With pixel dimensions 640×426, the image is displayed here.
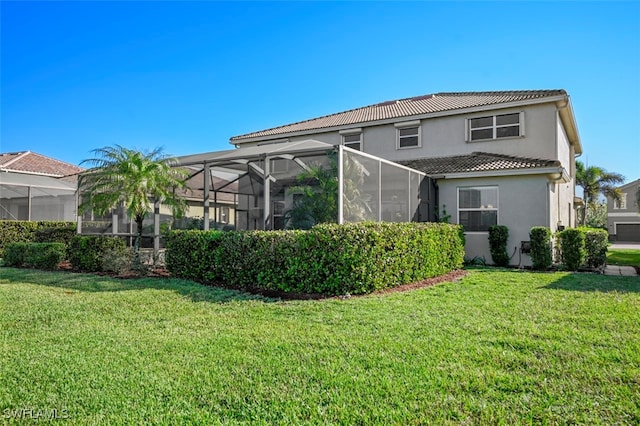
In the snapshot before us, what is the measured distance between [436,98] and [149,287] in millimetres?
16021

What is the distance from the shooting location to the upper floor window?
16.6m

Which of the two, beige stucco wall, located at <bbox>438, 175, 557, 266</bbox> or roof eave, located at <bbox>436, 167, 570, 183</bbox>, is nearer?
roof eave, located at <bbox>436, 167, 570, 183</bbox>

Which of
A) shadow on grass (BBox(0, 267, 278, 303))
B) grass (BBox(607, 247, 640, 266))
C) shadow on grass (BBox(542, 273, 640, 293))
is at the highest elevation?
shadow on grass (BBox(542, 273, 640, 293))

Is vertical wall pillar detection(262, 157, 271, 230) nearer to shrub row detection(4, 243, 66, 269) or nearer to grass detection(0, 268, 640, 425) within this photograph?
grass detection(0, 268, 640, 425)

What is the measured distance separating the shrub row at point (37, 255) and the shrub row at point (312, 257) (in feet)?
14.7

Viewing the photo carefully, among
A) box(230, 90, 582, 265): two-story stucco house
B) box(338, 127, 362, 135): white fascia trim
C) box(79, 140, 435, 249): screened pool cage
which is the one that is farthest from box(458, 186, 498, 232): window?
box(338, 127, 362, 135): white fascia trim

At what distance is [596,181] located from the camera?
1431 inches

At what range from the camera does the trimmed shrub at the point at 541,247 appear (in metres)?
11.6

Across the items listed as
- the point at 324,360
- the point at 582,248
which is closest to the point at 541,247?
the point at 582,248

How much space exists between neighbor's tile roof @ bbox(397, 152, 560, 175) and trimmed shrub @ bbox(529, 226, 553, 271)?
2123mm

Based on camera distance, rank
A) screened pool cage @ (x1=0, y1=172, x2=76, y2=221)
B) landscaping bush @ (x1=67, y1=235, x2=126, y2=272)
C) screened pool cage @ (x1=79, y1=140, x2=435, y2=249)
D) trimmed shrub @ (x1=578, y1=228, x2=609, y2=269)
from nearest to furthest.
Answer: screened pool cage @ (x1=79, y1=140, x2=435, y2=249) < landscaping bush @ (x1=67, y1=235, x2=126, y2=272) < trimmed shrub @ (x1=578, y1=228, x2=609, y2=269) < screened pool cage @ (x1=0, y1=172, x2=76, y2=221)

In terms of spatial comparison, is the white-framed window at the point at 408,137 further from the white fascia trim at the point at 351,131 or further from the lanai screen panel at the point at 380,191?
the lanai screen panel at the point at 380,191

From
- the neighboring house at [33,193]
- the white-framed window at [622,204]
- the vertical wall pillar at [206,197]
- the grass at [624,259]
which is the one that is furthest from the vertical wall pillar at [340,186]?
the white-framed window at [622,204]

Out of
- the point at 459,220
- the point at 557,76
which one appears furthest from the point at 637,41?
the point at 459,220
